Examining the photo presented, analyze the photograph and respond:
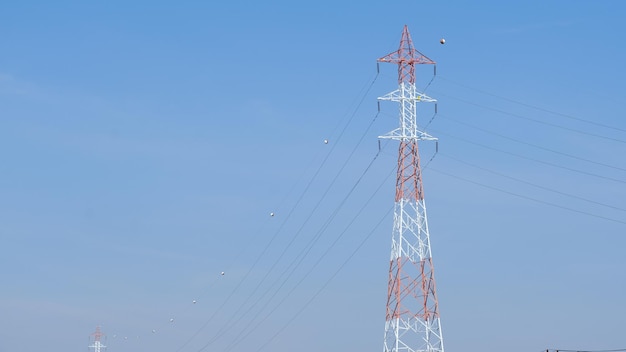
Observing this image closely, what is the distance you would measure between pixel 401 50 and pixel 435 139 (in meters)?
6.73

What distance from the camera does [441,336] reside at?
7156cm

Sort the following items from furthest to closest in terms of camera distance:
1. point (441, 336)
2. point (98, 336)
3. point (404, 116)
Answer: point (98, 336) → point (404, 116) → point (441, 336)

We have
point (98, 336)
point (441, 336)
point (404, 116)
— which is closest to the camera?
point (441, 336)

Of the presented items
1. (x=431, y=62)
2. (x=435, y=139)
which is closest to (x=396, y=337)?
(x=435, y=139)

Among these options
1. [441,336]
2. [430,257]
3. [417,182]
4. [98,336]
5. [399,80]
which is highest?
[98,336]

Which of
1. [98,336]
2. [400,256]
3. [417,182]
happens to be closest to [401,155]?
[417,182]

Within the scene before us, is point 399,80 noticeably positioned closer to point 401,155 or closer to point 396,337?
point 401,155

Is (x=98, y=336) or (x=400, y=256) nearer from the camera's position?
(x=400, y=256)

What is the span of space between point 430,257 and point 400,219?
3358mm

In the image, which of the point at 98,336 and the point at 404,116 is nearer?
the point at 404,116

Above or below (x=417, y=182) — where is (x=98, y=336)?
above

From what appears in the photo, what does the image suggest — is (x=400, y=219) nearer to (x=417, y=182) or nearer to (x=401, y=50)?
(x=417, y=182)

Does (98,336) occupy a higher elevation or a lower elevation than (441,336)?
higher

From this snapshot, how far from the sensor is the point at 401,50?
253 ft
